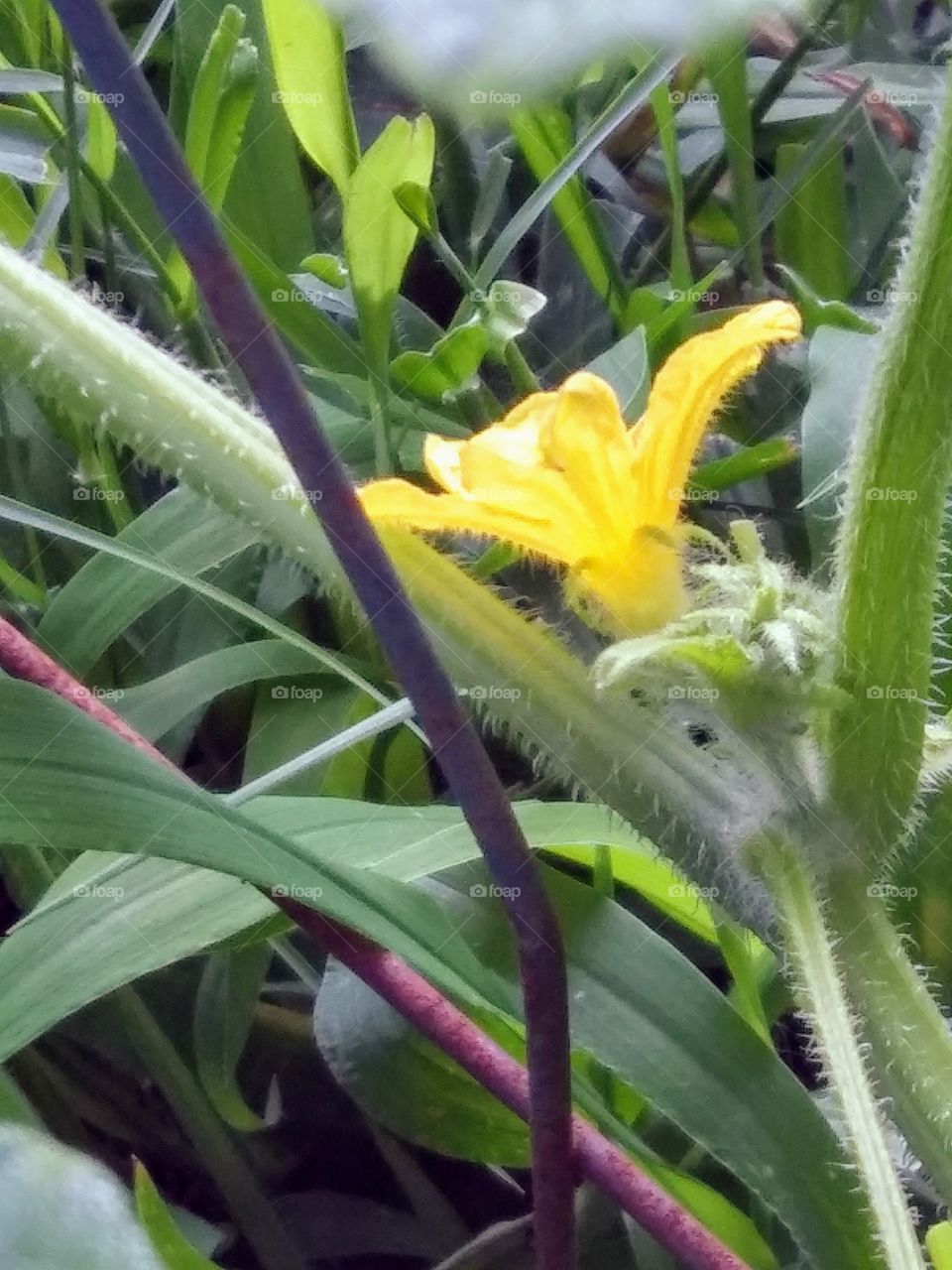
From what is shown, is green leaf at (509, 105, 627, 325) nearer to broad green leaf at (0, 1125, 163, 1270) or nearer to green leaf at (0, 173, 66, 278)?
green leaf at (0, 173, 66, 278)

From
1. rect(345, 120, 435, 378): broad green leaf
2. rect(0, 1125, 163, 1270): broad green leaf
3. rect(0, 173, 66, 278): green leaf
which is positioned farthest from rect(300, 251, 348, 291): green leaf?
rect(0, 1125, 163, 1270): broad green leaf

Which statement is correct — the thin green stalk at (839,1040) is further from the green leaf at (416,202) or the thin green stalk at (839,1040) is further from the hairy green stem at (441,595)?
the green leaf at (416,202)

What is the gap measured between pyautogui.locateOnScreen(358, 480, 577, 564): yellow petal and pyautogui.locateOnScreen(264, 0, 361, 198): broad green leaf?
0.62ft

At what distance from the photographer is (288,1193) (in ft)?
1.70

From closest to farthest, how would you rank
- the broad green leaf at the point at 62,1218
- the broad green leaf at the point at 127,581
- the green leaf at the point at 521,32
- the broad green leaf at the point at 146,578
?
the broad green leaf at the point at 62,1218 < the green leaf at the point at 521,32 < the broad green leaf at the point at 146,578 < the broad green leaf at the point at 127,581

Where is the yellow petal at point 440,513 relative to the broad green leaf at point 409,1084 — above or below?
above

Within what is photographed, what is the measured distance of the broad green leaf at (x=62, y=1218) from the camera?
15cm

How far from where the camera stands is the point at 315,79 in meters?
0.46

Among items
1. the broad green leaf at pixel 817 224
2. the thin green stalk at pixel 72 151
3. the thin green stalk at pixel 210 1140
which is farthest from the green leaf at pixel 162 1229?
the broad green leaf at pixel 817 224

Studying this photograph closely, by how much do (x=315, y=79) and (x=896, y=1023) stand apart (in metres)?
0.38

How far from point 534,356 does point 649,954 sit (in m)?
0.34

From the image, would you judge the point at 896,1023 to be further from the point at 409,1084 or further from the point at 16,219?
the point at 16,219

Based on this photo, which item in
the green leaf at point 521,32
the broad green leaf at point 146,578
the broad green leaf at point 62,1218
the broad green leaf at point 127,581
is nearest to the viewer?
the broad green leaf at point 62,1218

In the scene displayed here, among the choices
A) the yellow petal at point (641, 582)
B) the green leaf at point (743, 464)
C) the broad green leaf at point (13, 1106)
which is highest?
the yellow petal at point (641, 582)
